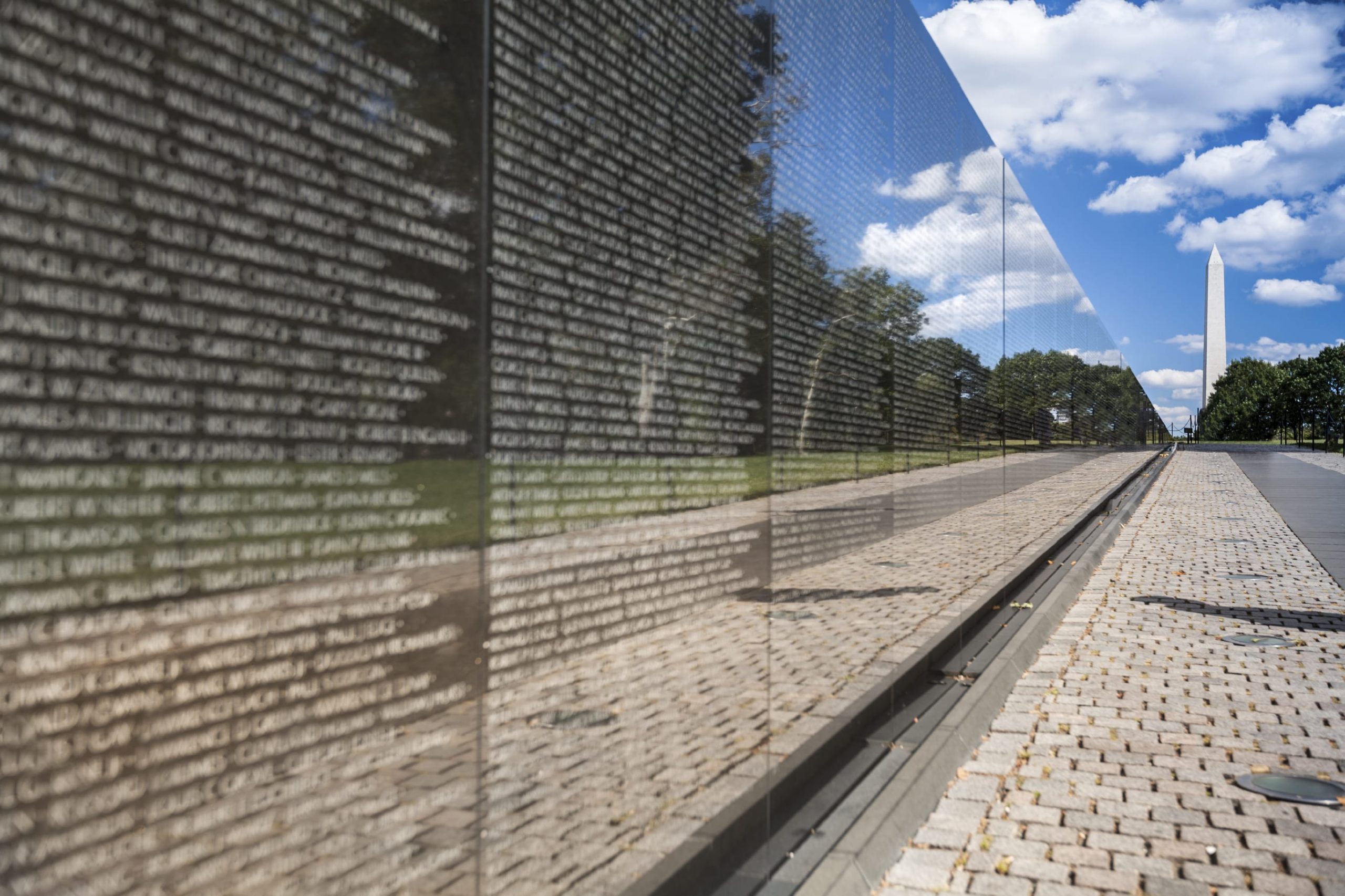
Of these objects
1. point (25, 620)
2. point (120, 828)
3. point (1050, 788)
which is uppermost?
point (25, 620)

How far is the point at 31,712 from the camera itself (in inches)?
46.4

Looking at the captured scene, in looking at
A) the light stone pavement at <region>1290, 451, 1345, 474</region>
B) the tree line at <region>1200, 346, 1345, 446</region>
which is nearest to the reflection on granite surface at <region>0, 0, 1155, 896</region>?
the light stone pavement at <region>1290, 451, 1345, 474</region>

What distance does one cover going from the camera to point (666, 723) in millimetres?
2879

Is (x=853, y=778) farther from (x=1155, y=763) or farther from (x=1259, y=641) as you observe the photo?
(x=1259, y=641)

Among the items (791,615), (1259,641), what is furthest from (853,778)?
(1259,641)

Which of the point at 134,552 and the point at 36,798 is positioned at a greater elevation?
the point at 134,552

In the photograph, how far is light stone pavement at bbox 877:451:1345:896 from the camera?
375 cm

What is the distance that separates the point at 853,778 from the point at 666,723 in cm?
172

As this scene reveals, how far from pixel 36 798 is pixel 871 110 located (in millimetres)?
5086

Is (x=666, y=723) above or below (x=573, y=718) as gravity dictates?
below

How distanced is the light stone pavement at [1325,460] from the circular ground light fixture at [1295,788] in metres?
32.3

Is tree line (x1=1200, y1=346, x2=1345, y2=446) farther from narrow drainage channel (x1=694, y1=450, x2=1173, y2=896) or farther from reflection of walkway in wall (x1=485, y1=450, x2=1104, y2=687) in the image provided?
reflection of walkway in wall (x1=485, y1=450, x2=1104, y2=687)

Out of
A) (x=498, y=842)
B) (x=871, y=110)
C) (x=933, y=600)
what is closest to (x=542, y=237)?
(x=498, y=842)

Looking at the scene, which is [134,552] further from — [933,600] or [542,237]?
[933,600]
